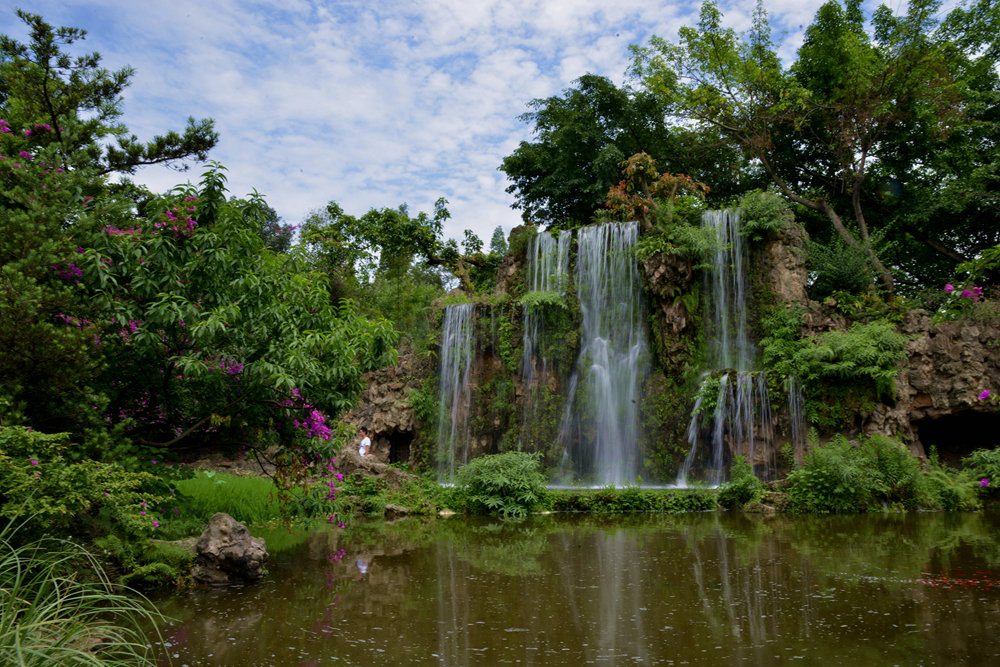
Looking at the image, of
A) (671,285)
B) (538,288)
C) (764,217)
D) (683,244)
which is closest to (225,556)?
(671,285)

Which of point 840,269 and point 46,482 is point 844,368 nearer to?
point 840,269

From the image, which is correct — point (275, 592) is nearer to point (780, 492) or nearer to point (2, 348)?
point (2, 348)

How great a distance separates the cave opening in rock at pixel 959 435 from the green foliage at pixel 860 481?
14.8ft

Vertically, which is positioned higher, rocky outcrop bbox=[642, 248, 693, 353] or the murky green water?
rocky outcrop bbox=[642, 248, 693, 353]

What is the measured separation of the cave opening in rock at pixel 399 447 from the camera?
21141 millimetres

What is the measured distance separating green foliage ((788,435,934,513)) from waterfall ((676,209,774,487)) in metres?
2.20

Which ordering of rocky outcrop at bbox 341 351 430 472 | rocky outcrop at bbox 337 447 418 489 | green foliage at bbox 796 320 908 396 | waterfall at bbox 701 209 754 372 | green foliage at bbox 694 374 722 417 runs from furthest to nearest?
1. rocky outcrop at bbox 341 351 430 472
2. waterfall at bbox 701 209 754 372
3. green foliage at bbox 694 374 722 417
4. rocky outcrop at bbox 337 447 418 489
5. green foliage at bbox 796 320 908 396

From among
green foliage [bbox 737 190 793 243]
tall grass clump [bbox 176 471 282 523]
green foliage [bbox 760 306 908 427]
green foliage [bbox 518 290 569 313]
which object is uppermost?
green foliage [bbox 737 190 793 243]

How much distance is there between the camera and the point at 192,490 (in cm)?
984

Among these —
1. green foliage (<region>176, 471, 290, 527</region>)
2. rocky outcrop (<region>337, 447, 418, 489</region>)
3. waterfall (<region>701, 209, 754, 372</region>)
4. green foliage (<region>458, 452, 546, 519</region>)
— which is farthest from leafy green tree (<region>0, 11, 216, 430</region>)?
waterfall (<region>701, 209, 754, 372</region>)

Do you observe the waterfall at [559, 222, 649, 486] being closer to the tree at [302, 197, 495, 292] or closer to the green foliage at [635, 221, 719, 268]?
the green foliage at [635, 221, 719, 268]

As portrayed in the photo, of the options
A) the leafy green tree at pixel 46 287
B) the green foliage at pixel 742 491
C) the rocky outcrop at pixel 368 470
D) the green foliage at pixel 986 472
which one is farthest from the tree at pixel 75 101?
the green foliage at pixel 986 472

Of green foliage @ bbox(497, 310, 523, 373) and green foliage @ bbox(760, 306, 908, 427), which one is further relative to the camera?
green foliage @ bbox(497, 310, 523, 373)

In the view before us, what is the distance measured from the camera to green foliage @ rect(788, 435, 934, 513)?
11797 mm
